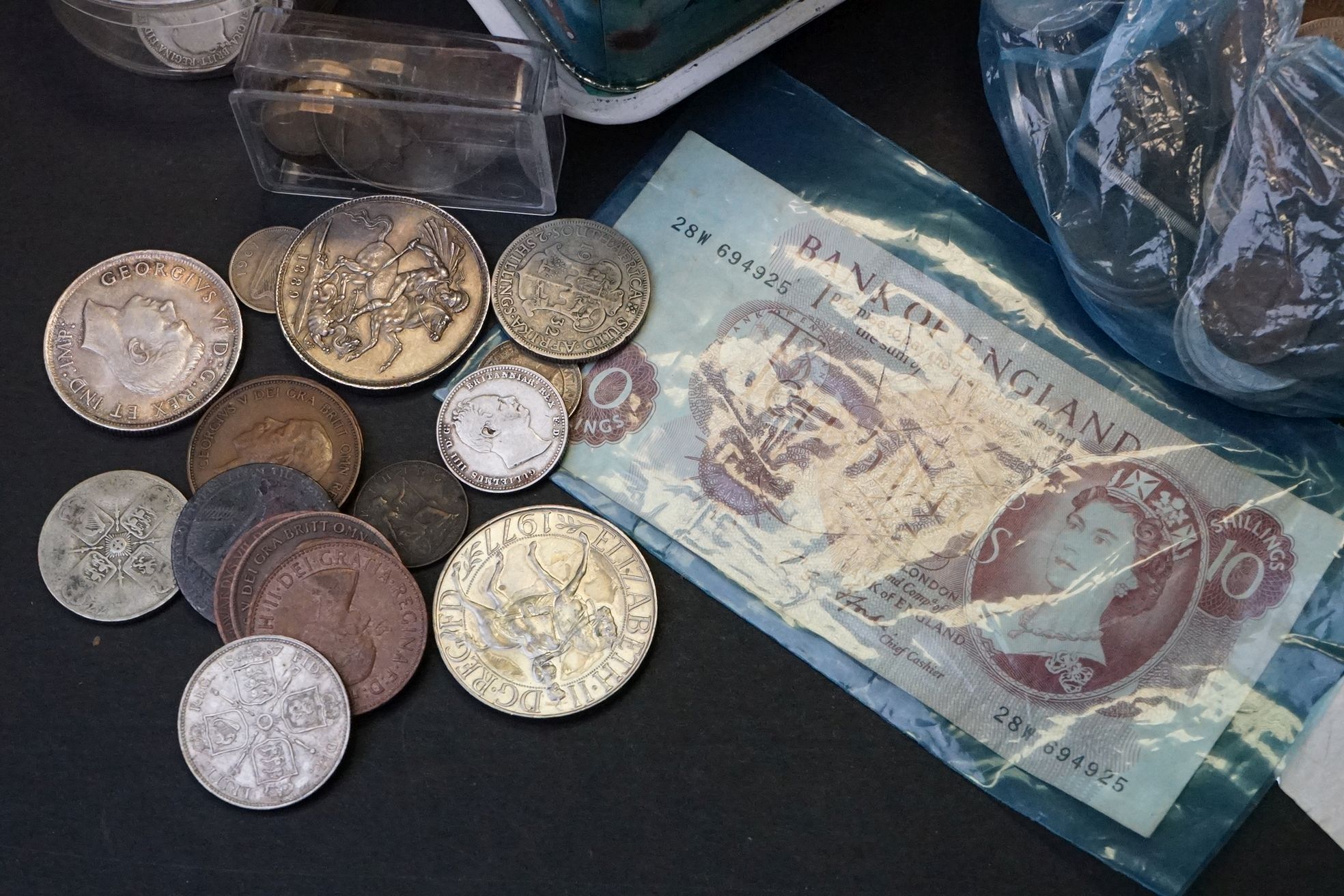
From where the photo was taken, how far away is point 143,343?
108 cm

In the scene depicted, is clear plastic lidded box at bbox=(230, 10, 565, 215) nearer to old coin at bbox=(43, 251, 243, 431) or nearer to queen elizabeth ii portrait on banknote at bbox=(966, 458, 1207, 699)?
old coin at bbox=(43, 251, 243, 431)

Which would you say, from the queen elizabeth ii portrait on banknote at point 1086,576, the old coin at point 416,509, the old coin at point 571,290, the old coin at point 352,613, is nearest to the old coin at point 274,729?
the old coin at point 352,613

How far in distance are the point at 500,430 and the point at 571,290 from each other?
15 centimetres

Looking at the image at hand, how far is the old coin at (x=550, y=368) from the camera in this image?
3.53 ft

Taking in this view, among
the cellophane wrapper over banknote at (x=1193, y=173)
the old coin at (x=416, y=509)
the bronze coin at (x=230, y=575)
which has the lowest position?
the bronze coin at (x=230, y=575)

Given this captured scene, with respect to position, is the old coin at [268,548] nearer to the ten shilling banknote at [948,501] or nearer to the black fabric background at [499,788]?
the black fabric background at [499,788]

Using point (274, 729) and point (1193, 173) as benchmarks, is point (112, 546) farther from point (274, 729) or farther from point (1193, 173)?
point (1193, 173)

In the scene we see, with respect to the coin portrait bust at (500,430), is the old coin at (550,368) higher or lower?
higher

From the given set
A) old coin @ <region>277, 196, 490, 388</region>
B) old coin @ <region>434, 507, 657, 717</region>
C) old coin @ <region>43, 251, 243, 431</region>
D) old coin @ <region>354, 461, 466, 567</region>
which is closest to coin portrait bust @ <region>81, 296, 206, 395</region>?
old coin @ <region>43, 251, 243, 431</region>

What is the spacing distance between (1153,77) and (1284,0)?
0.11 meters

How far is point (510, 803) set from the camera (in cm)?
102

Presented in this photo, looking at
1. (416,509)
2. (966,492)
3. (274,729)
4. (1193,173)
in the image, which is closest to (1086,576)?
(966,492)

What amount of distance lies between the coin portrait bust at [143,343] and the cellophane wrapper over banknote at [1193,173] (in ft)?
2.72

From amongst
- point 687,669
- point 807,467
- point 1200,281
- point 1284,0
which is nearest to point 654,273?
point 807,467
